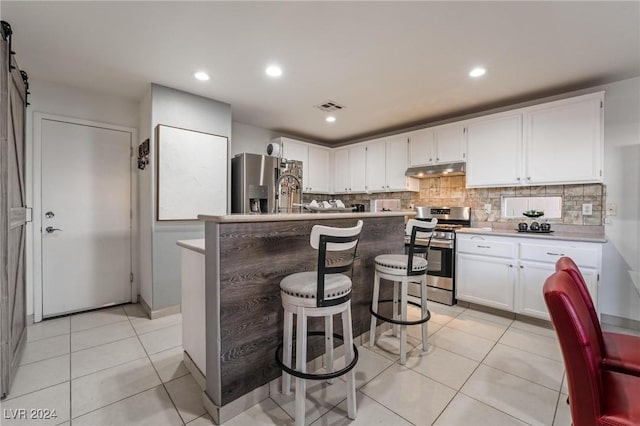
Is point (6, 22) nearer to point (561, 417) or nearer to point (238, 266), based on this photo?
point (238, 266)

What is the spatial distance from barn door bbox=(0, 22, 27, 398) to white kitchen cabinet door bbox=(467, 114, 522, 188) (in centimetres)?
444

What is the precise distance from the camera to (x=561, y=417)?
5.30 feet

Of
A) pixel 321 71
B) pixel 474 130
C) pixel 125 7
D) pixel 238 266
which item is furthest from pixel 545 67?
pixel 125 7

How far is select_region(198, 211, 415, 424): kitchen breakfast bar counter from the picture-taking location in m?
1.54

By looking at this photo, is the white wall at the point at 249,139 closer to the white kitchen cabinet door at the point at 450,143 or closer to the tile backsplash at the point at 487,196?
the tile backsplash at the point at 487,196

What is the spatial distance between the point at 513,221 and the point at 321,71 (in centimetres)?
302

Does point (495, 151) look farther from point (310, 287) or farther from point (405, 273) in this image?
point (310, 287)

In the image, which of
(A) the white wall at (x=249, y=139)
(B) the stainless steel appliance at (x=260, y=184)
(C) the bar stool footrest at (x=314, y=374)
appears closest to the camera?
(C) the bar stool footrest at (x=314, y=374)

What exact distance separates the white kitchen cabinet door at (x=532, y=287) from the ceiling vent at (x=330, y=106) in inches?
111

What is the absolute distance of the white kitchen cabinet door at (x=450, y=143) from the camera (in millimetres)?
3725

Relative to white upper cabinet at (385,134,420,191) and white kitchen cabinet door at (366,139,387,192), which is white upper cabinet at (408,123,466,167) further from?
white kitchen cabinet door at (366,139,387,192)

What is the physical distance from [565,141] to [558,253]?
123 cm

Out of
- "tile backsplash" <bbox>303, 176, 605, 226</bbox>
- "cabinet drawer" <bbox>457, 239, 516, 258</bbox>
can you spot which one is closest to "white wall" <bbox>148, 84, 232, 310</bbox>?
"tile backsplash" <bbox>303, 176, 605, 226</bbox>

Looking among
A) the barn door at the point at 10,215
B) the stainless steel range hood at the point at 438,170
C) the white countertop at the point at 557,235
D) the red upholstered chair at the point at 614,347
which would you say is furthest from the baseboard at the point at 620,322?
the barn door at the point at 10,215
